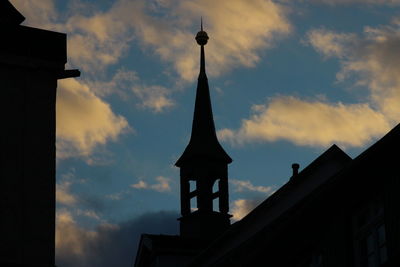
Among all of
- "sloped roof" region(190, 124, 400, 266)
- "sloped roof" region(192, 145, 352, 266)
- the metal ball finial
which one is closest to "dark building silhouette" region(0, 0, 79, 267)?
"sloped roof" region(190, 124, 400, 266)

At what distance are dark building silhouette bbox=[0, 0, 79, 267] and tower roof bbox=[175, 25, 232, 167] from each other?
2442 centimetres

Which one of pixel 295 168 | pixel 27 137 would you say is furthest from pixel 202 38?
pixel 27 137

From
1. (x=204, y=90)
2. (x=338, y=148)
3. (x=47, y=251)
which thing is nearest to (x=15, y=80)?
(x=47, y=251)

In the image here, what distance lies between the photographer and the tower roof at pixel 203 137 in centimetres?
5244

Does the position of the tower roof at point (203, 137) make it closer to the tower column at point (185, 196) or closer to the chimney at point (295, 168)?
the tower column at point (185, 196)

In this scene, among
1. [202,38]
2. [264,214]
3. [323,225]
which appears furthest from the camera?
[202,38]

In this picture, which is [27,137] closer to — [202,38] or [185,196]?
[185,196]

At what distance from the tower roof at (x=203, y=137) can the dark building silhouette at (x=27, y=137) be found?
24.4 meters

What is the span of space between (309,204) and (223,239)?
1026 cm

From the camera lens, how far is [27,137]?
26891 mm

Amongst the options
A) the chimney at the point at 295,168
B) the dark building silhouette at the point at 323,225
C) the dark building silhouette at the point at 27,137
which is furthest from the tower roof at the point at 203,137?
the dark building silhouette at the point at 27,137

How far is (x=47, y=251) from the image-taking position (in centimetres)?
2581

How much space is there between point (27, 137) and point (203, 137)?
26954 mm

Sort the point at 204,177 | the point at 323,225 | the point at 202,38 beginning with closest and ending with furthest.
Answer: the point at 323,225, the point at 204,177, the point at 202,38
